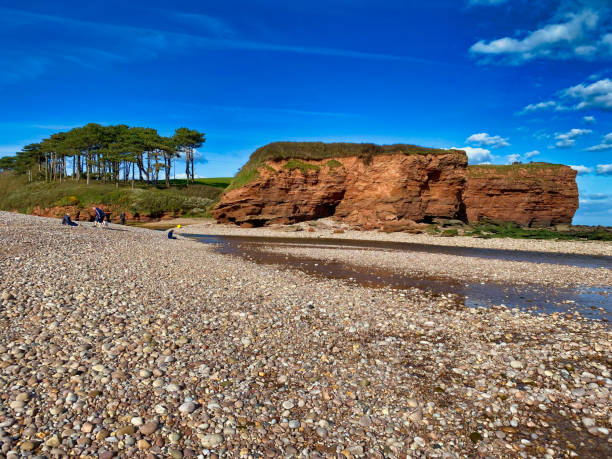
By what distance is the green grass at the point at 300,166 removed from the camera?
48.3m

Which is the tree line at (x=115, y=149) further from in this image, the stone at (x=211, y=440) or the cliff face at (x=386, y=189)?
the stone at (x=211, y=440)

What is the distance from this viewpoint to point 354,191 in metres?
47.5

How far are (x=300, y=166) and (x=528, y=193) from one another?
37.8 meters

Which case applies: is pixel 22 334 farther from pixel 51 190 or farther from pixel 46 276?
pixel 51 190

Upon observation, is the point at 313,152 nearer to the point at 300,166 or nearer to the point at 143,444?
the point at 300,166

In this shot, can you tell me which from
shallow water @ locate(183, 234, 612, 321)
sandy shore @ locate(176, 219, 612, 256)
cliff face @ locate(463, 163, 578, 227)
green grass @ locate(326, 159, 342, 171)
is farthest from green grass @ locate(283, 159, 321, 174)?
shallow water @ locate(183, 234, 612, 321)

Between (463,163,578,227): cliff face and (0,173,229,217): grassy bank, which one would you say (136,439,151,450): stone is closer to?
(0,173,229,217): grassy bank

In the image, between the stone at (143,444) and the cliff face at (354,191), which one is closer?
the stone at (143,444)

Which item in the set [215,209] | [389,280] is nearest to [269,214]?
[215,209]

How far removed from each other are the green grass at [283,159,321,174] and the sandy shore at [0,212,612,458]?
3886 centimetres

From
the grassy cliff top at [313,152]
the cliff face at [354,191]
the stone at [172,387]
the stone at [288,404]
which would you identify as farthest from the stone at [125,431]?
the grassy cliff top at [313,152]

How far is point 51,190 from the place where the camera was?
67438 mm

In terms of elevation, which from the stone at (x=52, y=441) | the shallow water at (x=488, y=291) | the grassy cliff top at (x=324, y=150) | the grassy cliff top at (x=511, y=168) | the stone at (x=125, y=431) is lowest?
the shallow water at (x=488, y=291)

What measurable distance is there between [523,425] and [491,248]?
31.2 metres
